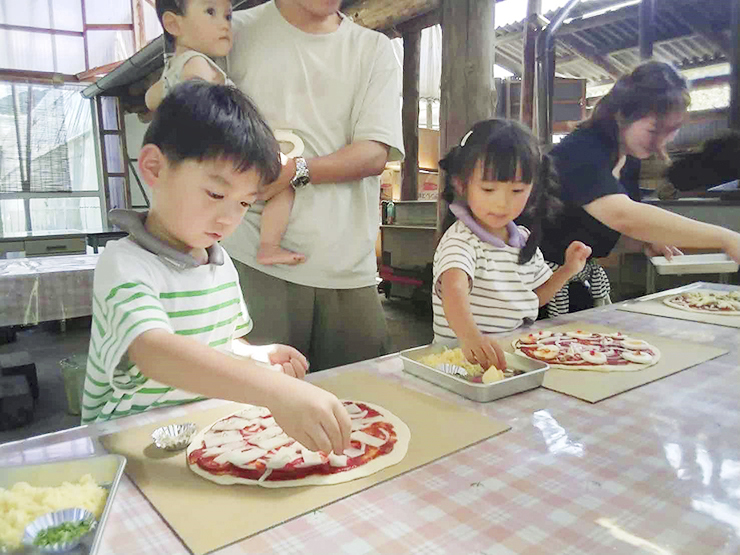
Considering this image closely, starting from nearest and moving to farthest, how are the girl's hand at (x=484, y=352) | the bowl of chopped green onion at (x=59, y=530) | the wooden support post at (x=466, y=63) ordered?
the bowl of chopped green onion at (x=59, y=530) → the girl's hand at (x=484, y=352) → the wooden support post at (x=466, y=63)

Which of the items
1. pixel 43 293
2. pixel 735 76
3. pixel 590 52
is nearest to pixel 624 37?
pixel 590 52

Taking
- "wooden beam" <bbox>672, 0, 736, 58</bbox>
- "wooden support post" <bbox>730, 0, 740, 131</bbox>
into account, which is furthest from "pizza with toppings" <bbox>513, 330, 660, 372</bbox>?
"wooden beam" <bbox>672, 0, 736, 58</bbox>

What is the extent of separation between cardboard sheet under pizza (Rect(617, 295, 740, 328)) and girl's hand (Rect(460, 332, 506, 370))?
888mm

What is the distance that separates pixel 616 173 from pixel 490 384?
1.45m

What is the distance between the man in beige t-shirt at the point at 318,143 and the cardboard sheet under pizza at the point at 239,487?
45cm

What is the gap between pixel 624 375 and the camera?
3.52ft

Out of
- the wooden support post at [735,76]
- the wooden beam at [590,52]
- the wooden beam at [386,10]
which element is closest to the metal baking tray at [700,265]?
the wooden support post at [735,76]

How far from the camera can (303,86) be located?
1305 millimetres

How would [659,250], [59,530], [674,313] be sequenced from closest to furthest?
1. [59,530]
2. [674,313]
3. [659,250]

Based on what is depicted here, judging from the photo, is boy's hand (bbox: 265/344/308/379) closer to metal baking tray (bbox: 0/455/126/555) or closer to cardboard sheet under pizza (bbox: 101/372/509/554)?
cardboard sheet under pizza (bbox: 101/372/509/554)

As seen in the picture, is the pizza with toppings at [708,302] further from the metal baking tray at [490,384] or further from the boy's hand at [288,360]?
the boy's hand at [288,360]

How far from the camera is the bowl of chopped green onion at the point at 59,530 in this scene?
0.51 m

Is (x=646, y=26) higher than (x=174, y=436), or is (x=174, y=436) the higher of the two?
(x=646, y=26)

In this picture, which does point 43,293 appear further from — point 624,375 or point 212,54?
point 624,375
